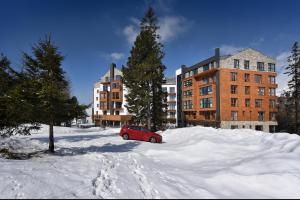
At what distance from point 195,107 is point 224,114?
9.76 m

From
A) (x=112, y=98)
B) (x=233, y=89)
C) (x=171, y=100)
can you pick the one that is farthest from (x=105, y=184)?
(x=171, y=100)

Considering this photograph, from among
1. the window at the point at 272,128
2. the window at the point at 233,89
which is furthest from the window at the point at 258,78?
the window at the point at 272,128

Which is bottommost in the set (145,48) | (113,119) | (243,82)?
(113,119)

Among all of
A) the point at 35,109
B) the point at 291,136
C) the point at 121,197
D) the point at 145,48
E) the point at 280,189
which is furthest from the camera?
the point at 145,48

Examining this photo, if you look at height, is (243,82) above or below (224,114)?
above

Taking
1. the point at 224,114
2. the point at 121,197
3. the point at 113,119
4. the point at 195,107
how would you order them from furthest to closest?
the point at 113,119 < the point at 195,107 < the point at 224,114 < the point at 121,197

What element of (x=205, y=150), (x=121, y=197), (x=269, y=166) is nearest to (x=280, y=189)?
(x=269, y=166)

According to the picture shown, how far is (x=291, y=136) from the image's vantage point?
1909 cm

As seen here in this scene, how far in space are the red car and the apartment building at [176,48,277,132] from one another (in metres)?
25.0

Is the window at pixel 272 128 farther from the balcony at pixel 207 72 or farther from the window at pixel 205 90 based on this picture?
the balcony at pixel 207 72

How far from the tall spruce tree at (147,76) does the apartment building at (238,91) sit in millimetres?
15534

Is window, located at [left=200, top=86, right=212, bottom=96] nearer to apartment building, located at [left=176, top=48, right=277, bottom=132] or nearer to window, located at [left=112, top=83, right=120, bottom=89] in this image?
apartment building, located at [left=176, top=48, right=277, bottom=132]

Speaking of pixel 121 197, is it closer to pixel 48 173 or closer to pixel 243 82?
pixel 48 173

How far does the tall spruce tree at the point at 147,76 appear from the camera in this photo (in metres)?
30.8
